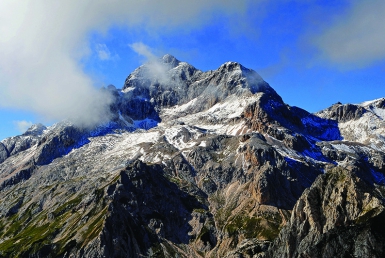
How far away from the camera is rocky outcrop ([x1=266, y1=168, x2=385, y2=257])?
115 m

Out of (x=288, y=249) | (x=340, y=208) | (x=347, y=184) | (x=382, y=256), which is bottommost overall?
(x=382, y=256)

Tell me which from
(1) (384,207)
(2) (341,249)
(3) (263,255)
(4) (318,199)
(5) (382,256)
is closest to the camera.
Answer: (5) (382,256)

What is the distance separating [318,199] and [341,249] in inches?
1419

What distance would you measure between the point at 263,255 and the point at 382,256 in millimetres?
83276

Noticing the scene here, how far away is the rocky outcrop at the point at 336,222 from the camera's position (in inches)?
4528

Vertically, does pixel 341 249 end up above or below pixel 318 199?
below

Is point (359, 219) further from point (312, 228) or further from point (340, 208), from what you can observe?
point (312, 228)

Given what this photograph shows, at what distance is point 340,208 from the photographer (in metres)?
140

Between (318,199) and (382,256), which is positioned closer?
(382,256)

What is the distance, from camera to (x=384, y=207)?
413 ft

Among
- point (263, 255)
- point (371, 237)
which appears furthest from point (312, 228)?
point (263, 255)

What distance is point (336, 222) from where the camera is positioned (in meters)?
138

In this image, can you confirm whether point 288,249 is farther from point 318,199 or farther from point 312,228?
point 318,199

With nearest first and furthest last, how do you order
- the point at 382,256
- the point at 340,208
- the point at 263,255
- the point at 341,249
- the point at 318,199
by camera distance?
the point at 382,256
the point at 341,249
the point at 340,208
the point at 318,199
the point at 263,255
